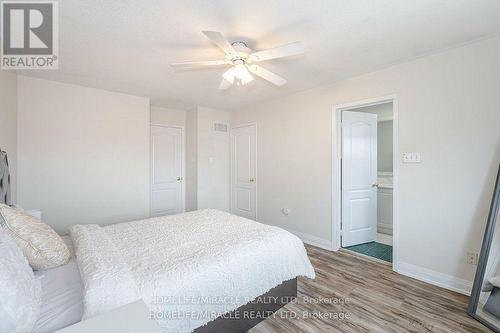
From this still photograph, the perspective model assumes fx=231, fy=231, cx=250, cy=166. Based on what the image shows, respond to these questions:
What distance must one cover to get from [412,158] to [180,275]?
8.69ft

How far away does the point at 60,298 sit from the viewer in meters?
1.17

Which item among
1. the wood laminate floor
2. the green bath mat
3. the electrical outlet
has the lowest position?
the wood laminate floor

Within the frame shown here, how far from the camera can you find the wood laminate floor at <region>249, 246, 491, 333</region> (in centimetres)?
182

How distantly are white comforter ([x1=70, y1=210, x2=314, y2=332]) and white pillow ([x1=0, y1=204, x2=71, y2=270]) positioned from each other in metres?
0.14

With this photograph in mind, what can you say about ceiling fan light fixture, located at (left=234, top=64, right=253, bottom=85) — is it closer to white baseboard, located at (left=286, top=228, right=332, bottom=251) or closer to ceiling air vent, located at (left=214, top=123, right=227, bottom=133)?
white baseboard, located at (left=286, top=228, right=332, bottom=251)

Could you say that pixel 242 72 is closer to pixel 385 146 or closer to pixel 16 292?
pixel 16 292

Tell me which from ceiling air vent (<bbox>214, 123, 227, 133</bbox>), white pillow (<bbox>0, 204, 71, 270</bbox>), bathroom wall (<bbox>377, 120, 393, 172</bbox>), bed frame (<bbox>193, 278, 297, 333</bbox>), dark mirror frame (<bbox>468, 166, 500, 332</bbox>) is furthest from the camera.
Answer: ceiling air vent (<bbox>214, 123, 227, 133</bbox>)

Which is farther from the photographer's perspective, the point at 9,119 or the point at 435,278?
the point at 9,119

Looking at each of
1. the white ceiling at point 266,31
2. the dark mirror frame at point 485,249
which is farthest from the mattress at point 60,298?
the dark mirror frame at point 485,249

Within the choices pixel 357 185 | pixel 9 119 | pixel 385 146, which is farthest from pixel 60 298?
pixel 385 146

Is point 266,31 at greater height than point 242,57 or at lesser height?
greater

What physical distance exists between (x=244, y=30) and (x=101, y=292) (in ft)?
6.85

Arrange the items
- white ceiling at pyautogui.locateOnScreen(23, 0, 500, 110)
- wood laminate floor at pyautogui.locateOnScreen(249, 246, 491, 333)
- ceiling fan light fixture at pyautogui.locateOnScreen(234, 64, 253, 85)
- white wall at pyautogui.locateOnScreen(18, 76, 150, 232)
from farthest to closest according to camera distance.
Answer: white wall at pyautogui.locateOnScreen(18, 76, 150, 232)
ceiling fan light fixture at pyautogui.locateOnScreen(234, 64, 253, 85)
wood laminate floor at pyautogui.locateOnScreen(249, 246, 491, 333)
white ceiling at pyautogui.locateOnScreen(23, 0, 500, 110)
